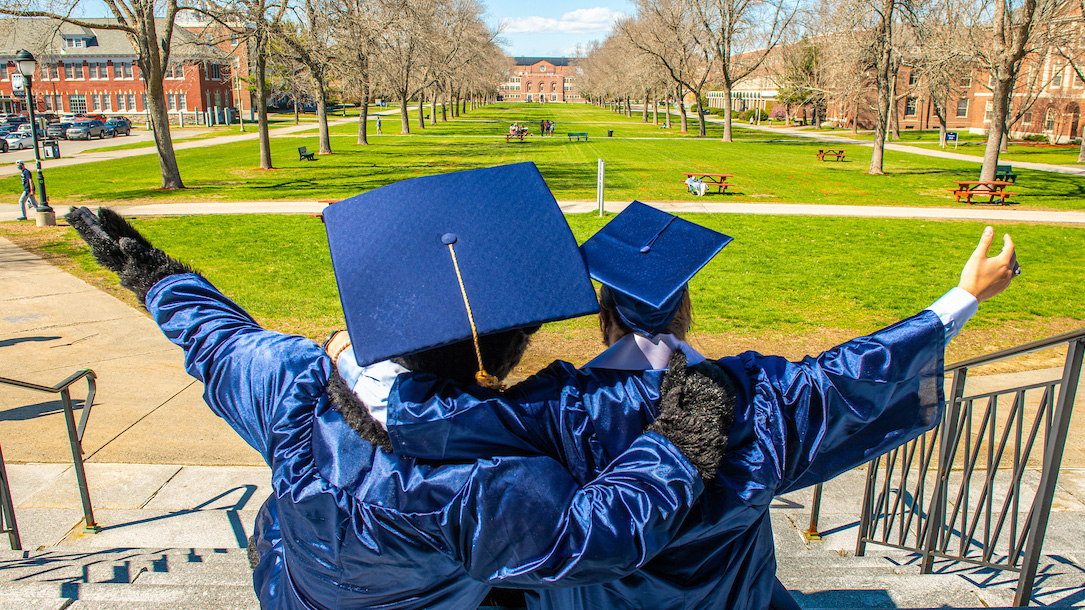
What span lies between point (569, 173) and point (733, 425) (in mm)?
20491

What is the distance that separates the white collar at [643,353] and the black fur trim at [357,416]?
0.49 metres

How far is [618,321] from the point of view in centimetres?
180

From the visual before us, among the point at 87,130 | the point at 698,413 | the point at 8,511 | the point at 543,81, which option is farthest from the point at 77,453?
Answer: the point at 543,81

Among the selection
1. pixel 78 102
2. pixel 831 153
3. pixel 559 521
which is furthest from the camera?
pixel 78 102

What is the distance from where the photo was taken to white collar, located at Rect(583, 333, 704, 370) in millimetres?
1649

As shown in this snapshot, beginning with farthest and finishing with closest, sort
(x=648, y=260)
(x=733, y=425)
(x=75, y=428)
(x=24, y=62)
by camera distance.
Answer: (x=24, y=62), (x=75, y=428), (x=648, y=260), (x=733, y=425)

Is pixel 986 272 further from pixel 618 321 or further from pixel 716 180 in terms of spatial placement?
pixel 716 180

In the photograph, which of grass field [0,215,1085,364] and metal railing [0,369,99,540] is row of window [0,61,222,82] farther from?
metal railing [0,369,99,540]

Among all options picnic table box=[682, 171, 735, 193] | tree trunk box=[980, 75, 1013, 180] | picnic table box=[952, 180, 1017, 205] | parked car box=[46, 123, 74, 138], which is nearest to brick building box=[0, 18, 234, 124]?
parked car box=[46, 123, 74, 138]

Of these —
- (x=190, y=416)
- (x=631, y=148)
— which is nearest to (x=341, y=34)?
(x=631, y=148)

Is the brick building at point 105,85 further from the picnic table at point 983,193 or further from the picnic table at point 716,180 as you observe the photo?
the picnic table at point 983,193

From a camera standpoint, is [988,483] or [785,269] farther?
[785,269]

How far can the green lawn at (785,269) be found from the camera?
8039 millimetres

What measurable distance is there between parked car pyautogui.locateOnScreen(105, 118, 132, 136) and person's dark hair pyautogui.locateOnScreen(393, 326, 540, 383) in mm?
48296
